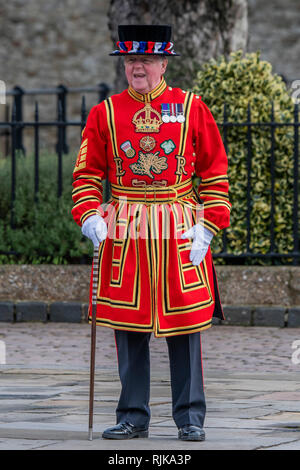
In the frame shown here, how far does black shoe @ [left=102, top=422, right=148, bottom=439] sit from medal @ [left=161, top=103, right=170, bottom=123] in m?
1.29

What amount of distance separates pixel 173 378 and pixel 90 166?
3.18 feet

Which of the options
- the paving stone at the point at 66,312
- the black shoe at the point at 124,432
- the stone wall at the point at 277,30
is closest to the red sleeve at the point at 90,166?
the black shoe at the point at 124,432

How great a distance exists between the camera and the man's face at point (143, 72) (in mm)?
5066

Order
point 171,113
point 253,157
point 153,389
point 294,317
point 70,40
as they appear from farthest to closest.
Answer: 1. point 70,40
2. point 253,157
3. point 294,317
4. point 153,389
5. point 171,113

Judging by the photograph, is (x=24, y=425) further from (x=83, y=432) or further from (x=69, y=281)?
(x=69, y=281)

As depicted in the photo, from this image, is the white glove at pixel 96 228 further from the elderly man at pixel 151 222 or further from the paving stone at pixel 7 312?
the paving stone at pixel 7 312

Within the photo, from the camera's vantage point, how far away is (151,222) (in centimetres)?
505

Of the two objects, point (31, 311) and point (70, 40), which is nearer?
point (31, 311)

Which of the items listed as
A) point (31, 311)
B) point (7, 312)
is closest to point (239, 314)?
point (31, 311)

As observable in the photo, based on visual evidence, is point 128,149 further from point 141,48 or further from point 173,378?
point 173,378

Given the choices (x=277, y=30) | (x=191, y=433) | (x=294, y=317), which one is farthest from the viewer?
(x=277, y=30)

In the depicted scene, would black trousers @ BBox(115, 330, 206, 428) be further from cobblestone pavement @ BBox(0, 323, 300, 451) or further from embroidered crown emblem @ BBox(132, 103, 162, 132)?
embroidered crown emblem @ BBox(132, 103, 162, 132)

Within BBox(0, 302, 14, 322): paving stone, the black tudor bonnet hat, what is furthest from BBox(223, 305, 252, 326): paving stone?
the black tudor bonnet hat

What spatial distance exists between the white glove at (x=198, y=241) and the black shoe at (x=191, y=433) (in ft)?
2.23
